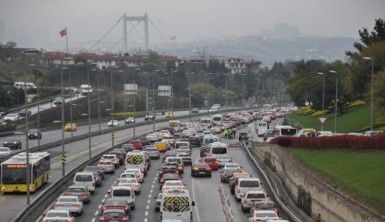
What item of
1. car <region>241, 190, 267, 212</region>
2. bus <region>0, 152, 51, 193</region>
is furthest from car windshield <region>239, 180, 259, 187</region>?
bus <region>0, 152, 51, 193</region>

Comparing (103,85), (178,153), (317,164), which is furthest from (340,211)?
(103,85)

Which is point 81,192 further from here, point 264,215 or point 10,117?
point 10,117

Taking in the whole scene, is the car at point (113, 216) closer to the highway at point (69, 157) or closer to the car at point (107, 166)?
the highway at point (69, 157)

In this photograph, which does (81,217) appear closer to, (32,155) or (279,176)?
(32,155)

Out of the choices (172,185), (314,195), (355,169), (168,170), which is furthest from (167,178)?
(314,195)

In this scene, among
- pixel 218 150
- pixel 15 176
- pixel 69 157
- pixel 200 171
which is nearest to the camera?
pixel 15 176

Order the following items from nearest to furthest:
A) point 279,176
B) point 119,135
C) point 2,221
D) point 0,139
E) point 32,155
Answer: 1. point 2,221
2. point 32,155
3. point 279,176
4. point 0,139
5. point 119,135
